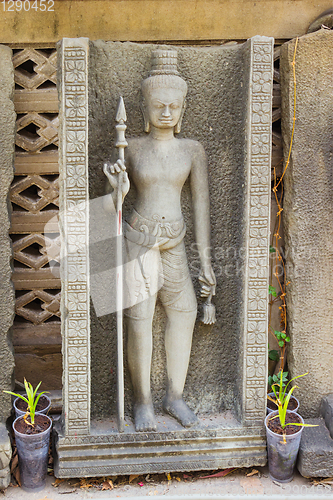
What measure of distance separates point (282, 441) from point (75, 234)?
Answer: 1.80 meters

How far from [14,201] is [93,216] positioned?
36.1 inches

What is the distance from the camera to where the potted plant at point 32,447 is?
3.18 metres

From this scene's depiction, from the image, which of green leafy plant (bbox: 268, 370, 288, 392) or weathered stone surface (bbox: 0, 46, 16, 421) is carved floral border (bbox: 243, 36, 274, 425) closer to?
green leafy plant (bbox: 268, 370, 288, 392)

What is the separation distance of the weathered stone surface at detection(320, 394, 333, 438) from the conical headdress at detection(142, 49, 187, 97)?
7.57 feet

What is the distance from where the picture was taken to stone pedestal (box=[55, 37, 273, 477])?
3146mm

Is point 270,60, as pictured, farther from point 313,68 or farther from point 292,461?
point 292,461

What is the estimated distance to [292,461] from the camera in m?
3.29

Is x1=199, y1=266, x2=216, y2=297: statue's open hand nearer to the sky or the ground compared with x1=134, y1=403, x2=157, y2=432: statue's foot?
nearer to the sky

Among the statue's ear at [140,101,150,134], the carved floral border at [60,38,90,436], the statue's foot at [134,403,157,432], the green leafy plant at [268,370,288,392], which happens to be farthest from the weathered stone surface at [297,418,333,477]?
the statue's ear at [140,101,150,134]

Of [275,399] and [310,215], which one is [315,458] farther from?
[310,215]

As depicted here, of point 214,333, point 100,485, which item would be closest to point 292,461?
point 214,333

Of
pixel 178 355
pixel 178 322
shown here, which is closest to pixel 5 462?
pixel 178 355

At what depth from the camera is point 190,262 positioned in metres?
3.58

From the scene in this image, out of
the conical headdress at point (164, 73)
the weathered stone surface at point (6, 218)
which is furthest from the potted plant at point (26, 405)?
the conical headdress at point (164, 73)
